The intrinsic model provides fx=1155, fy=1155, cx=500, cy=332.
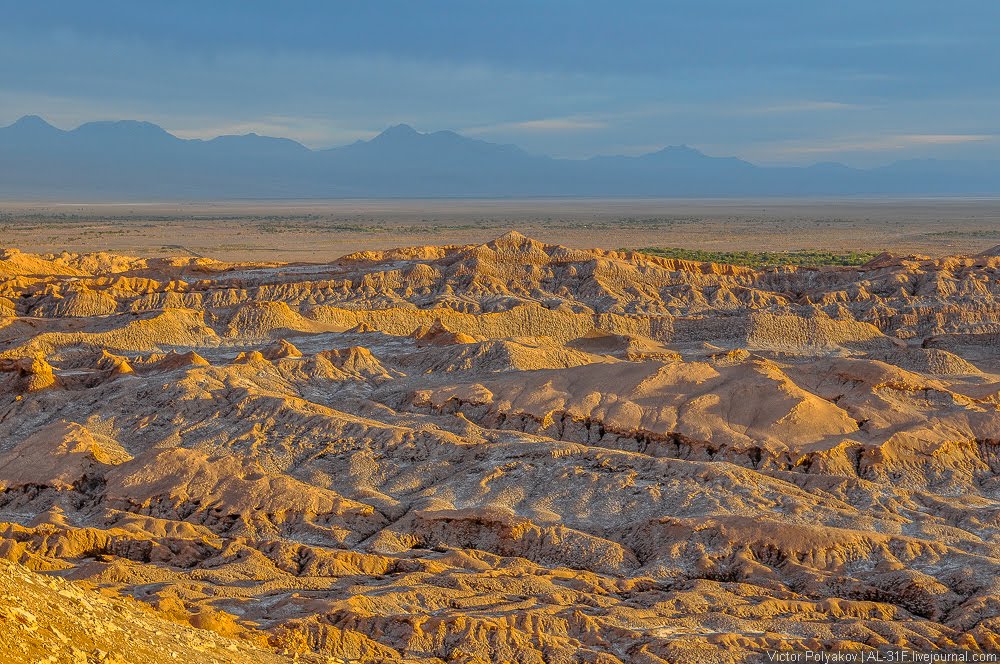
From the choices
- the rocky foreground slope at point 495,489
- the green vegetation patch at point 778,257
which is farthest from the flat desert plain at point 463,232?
the rocky foreground slope at point 495,489

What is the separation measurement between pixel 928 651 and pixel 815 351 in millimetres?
30183

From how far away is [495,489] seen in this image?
25203 millimetres

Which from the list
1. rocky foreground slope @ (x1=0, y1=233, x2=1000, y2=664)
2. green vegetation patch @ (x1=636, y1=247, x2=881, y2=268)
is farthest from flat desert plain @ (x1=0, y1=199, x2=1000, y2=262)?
rocky foreground slope @ (x1=0, y1=233, x2=1000, y2=664)

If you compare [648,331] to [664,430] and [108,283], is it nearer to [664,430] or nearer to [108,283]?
[664,430]

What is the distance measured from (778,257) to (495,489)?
68.9 m

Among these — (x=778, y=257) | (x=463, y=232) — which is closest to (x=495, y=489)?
(x=778, y=257)

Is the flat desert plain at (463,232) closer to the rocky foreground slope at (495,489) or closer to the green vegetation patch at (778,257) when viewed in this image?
the green vegetation patch at (778,257)

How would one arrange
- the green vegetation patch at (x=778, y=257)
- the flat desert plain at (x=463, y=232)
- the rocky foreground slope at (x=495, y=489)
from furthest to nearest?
the flat desert plain at (x=463, y=232)
the green vegetation patch at (x=778, y=257)
the rocky foreground slope at (x=495, y=489)

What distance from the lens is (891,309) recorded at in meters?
50.5

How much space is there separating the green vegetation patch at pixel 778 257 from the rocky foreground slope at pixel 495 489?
37.6m

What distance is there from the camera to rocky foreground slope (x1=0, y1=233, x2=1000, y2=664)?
693 inches

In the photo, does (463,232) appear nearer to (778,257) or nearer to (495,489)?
(778,257)

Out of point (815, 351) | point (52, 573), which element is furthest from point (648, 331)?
point (52, 573)

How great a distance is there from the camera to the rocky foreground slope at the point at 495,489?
57.7 feet
